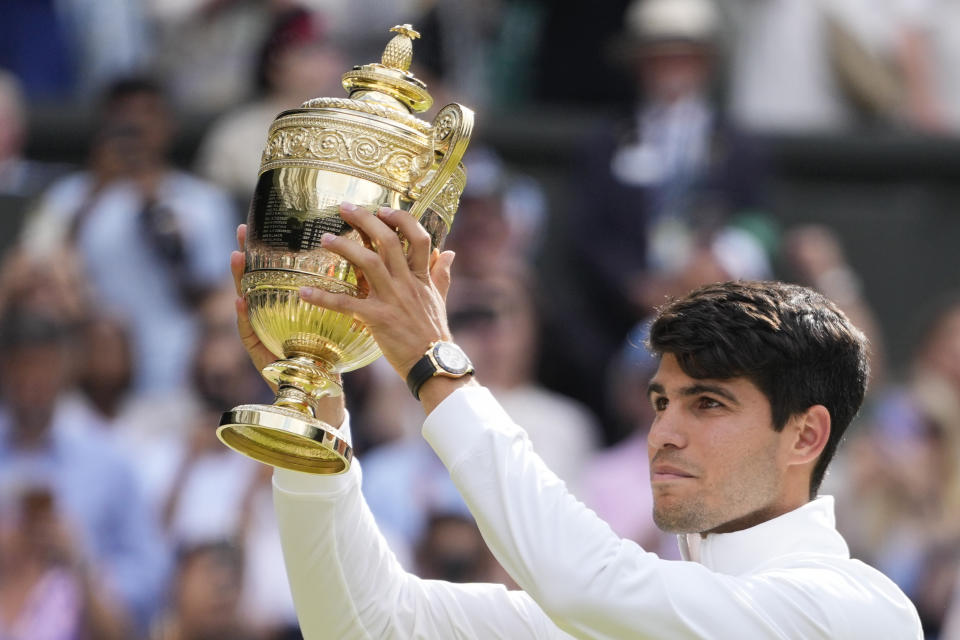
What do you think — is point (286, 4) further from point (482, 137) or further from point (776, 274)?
point (776, 274)

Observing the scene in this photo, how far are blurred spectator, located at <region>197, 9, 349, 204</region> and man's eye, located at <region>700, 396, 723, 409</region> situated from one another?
466 centimetres

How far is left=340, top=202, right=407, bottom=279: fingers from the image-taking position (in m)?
3.04

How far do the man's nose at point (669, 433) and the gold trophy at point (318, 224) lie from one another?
1.76ft

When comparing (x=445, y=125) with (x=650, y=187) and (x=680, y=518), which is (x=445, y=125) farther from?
(x=650, y=187)

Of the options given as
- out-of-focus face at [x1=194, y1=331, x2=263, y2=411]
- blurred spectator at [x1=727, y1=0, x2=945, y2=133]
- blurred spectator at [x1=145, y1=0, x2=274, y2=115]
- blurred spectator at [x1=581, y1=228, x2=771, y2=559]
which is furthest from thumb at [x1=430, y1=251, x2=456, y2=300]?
blurred spectator at [x1=727, y1=0, x2=945, y2=133]

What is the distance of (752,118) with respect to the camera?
31.3ft

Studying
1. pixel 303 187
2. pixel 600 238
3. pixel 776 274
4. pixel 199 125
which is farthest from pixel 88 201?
pixel 303 187

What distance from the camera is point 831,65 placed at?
31.5 ft

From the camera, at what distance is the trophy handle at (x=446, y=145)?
313 centimetres

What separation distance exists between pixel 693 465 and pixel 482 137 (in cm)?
599

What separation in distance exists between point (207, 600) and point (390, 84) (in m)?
3.33

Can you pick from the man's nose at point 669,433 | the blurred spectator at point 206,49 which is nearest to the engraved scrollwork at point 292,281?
the man's nose at point 669,433

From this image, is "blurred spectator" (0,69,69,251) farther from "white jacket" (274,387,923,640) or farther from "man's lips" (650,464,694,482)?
"man's lips" (650,464,694,482)

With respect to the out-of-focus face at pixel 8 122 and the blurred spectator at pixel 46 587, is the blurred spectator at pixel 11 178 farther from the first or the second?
the blurred spectator at pixel 46 587
